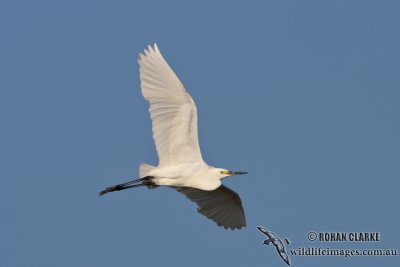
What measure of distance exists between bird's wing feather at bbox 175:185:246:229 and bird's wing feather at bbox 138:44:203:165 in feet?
5.12

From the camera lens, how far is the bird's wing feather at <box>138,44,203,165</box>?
14.5 meters

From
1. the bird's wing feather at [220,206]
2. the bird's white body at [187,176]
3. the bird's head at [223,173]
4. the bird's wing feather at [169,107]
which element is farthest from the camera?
the bird's wing feather at [220,206]

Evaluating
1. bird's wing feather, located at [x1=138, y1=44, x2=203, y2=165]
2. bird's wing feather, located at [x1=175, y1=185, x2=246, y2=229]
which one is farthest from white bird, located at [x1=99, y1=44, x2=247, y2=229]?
bird's wing feather, located at [x1=175, y1=185, x2=246, y2=229]

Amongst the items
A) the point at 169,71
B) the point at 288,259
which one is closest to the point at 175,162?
the point at 169,71

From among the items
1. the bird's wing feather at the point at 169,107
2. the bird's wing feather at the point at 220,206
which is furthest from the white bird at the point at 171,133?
the bird's wing feather at the point at 220,206

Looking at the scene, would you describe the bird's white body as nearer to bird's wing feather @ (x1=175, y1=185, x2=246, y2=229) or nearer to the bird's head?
the bird's head

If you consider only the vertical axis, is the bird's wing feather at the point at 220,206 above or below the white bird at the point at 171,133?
below

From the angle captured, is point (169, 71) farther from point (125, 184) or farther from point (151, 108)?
point (125, 184)

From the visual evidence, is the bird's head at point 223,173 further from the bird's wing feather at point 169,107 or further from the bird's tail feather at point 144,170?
the bird's tail feather at point 144,170

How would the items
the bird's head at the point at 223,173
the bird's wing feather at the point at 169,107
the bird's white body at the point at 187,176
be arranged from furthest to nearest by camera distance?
1. the bird's head at the point at 223,173
2. the bird's white body at the point at 187,176
3. the bird's wing feather at the point at 169,107

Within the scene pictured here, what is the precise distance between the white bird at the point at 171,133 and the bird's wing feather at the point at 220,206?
3.51 feet

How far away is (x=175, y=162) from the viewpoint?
1495 centimetres

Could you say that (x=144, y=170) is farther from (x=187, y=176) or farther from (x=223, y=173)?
(x=223, y=173)

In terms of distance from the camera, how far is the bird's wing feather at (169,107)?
14.5 m
